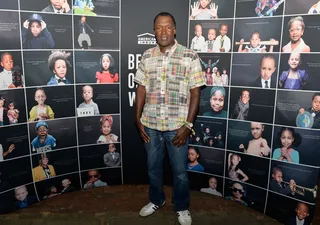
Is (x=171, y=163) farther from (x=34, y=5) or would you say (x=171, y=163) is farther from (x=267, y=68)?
(x=34, y=5)

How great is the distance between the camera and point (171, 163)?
2.66 metres

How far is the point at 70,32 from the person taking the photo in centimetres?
298

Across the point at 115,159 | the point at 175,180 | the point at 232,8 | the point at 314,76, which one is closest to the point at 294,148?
the point at 314,76

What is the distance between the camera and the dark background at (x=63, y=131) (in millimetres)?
3113

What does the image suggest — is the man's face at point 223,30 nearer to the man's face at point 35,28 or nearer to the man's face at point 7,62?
the man's face at point 35,28

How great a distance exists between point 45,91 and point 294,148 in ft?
8.33

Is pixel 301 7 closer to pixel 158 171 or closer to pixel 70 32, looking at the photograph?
pixel 158 171

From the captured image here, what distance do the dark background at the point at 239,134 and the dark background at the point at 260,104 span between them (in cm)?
9

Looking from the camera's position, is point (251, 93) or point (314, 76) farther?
point (251, 93)

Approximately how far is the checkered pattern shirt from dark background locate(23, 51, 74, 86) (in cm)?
110

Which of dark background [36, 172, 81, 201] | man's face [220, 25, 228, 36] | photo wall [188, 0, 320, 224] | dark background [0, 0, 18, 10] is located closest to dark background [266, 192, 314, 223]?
photo wall [188, 0, 320, 224]

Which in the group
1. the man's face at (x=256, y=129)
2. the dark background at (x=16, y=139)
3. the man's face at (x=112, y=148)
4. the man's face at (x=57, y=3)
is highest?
the man's face at (x=57, y=3)

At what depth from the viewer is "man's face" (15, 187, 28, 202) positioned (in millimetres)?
2975

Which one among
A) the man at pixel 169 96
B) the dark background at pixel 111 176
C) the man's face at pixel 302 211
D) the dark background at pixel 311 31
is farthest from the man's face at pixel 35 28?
the man's face at pixel 302 211
